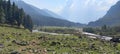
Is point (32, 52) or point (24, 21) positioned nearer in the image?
point (32, 52)

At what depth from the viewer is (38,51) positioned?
4572 centimetres

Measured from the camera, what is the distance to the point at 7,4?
543ft

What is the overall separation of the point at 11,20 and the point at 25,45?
335 ft

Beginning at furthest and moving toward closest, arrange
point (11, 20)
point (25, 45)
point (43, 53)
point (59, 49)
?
point (11, 20) < point (25, 45) < point (59, 49) < point (43, 53)

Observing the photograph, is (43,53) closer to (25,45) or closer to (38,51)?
(38,51)

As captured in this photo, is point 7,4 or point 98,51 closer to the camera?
point 98,51

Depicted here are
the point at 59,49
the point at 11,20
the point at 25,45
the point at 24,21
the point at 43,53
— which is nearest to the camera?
the point at 43,53

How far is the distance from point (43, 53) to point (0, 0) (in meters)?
127

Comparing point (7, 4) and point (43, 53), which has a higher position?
point (7, 4)

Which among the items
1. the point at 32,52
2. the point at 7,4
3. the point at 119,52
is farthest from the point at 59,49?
the point at 7,4

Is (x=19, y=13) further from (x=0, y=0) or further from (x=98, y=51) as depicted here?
(x=98, y=51)

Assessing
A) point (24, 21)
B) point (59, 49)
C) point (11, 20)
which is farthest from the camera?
point (24, 21)

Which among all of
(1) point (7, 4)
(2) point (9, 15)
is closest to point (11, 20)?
(2) point (9, 15)

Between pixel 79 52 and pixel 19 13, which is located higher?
pixel 19 13
